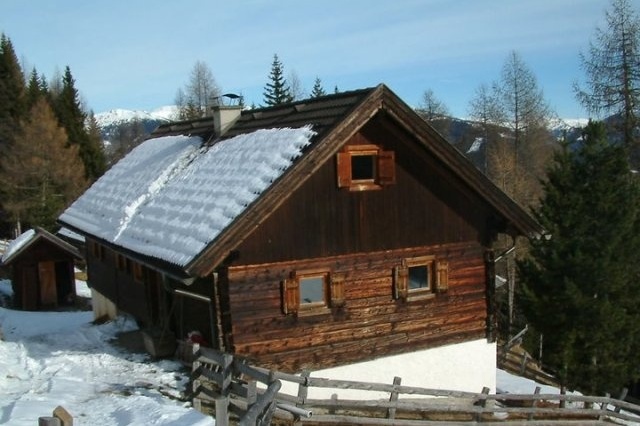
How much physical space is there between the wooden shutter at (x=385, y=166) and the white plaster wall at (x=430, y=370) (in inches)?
152

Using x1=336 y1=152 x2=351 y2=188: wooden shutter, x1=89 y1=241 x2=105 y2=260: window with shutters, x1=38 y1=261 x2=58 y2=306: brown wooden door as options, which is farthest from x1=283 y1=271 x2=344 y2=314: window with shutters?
x1=38 y1=261 x2=58 y2=306: brown wooden door

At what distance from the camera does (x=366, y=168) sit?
13336 mm

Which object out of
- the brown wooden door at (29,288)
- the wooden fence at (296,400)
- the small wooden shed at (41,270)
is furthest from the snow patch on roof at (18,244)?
the wooden fence at (296,400)

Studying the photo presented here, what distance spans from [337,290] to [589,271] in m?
9.29

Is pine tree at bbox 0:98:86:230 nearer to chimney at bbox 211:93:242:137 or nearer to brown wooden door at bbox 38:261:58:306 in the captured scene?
brown wooden door at bbox 38:261:58:306

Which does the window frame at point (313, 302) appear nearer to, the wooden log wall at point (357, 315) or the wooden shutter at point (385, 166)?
the wooden log wall at point (357, 315)

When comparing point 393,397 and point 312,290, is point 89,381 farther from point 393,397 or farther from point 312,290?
point 393,397

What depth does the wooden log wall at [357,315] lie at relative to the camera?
12.2 metres

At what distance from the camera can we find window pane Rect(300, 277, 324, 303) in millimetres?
12750

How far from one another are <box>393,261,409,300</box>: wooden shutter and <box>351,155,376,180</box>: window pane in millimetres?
2079

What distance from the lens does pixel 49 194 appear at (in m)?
39.9

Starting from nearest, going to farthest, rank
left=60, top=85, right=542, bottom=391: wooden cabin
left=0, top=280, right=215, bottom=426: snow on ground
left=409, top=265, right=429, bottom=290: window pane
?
left=0, top=280, right=215, bottom=426: snow on ground < left=60, top=85, right=542, bottom=391: wooden cabin < left=409, top=265, right=429, bottom=290: window pane

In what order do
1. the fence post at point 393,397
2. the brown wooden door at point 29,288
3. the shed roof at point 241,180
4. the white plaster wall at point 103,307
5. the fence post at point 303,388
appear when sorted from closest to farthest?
the fence post at point 303,388 < the fence post at point 393,397 < the shed roof at point 241,180 < the white plaster wall at point 103,307 < the brown wooden door at point 29,288

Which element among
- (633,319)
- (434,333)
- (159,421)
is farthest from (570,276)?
(159,421)
